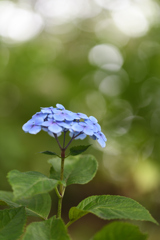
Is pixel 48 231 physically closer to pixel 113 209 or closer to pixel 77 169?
pixel 113 209

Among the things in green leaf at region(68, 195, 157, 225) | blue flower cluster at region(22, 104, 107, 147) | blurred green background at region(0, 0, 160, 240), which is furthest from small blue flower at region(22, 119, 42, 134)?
blurred green background at region(0, 0, 160, 240)

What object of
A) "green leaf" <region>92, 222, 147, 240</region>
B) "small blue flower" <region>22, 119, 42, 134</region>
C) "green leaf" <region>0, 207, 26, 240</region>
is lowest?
"green leaf" <region>92, 222, 147, 240</region>

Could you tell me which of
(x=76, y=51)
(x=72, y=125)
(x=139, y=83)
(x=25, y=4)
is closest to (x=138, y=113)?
(x=139, y=83)

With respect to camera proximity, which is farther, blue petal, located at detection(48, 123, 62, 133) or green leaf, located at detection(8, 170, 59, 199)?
blue petal, located at detection(48, 123, 62, 133)

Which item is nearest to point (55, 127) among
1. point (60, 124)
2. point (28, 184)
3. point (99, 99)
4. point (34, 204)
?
point (60, 124)

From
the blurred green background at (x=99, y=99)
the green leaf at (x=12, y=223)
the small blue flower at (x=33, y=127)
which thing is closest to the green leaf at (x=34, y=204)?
the green leaf at (x=12, y=223)

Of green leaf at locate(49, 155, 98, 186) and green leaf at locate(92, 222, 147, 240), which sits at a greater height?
green leaf at locate(49, 155, 98, 186)

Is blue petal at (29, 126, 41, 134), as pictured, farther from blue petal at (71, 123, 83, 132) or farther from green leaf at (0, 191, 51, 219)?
green leaf at (0, 191, 51, 219)
